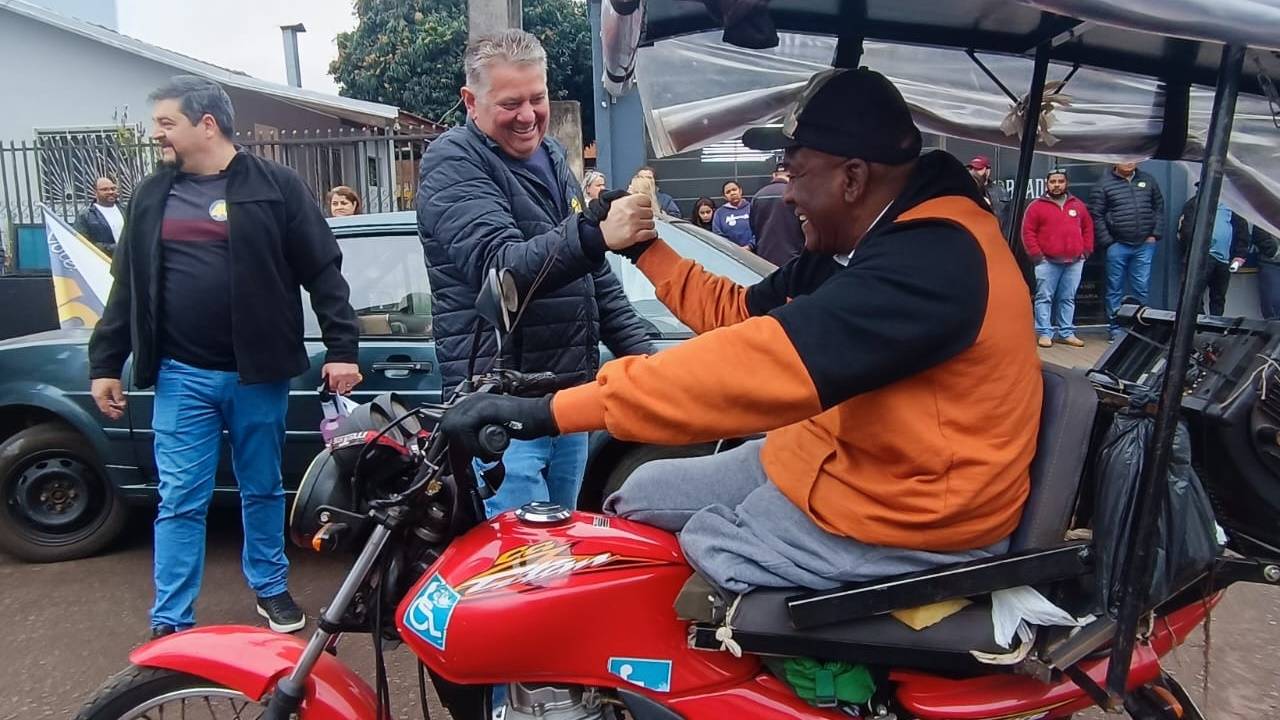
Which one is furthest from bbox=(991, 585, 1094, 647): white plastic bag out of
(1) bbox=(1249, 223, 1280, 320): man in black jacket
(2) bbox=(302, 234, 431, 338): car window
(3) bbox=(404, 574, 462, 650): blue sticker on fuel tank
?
(1) bbox=(1249, 223, 1280, 320): man in black jacket

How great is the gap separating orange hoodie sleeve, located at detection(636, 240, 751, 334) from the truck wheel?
3514mm

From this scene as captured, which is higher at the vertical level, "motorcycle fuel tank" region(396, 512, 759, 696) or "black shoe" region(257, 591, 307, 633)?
"motorcycle fuel tank" region(396, 512, 759, 696)

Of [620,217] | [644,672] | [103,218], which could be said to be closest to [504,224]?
[620,217]

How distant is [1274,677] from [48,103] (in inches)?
731

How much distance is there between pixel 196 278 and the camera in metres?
3.48

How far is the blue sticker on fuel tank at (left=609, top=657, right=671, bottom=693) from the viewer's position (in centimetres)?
187

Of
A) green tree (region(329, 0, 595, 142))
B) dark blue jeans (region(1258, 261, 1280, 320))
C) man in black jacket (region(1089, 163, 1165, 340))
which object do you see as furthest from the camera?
green tree (region(329, 0, 595, 142))

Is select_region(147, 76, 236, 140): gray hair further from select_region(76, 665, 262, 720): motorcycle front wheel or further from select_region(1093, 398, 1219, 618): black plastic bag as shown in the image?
select_region(1093, 398, 1219, 618): black plastic bag

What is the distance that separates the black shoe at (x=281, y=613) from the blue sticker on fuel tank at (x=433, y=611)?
2229mm

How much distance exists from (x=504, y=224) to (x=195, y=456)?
5.88 feet

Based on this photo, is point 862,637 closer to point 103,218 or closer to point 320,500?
point 320,500

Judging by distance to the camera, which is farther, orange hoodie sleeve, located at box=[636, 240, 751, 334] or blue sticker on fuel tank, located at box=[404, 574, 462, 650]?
orange hoodie sleeve, located at box=[636, 240, 751, 334]

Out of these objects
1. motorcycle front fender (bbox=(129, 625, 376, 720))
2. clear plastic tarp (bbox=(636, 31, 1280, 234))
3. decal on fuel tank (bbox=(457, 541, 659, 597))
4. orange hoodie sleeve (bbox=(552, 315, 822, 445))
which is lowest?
motorcycle front fender (bbox=(129, 625, 376, 720))

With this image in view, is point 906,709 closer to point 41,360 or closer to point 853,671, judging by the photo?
point 853,671
